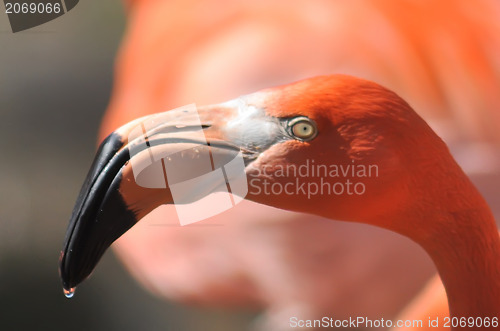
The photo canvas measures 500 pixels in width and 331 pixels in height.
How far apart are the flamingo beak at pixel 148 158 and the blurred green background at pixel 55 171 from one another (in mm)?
443

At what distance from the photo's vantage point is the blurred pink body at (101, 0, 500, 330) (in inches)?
44.8

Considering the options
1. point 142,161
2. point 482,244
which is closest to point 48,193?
point 142,161

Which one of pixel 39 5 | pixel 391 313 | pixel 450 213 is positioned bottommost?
pixel 391 313

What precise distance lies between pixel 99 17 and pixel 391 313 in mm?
932

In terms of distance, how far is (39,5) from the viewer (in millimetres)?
1200

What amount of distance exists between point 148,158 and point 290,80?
474 millimetres

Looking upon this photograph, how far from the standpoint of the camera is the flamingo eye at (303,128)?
0.77 metres

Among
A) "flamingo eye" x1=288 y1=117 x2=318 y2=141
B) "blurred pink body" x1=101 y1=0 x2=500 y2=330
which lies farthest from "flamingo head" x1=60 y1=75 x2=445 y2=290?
"blurred pink body" x1=101 y1=0 x2=500 y2=330

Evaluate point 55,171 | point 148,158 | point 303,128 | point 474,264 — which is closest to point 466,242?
point 474,264

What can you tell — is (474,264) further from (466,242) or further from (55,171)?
(55,171)

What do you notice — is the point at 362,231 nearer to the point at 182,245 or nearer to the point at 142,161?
the point at 182,245

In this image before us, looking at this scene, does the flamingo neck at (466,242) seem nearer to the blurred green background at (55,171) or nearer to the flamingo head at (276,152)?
the flamingo head at (276,152)

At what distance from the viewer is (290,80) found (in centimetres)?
116

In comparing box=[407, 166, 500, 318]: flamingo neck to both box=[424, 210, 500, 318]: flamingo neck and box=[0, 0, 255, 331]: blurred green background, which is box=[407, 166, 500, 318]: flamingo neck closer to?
box=[424, 210, 500, 318]: flamingo neck
